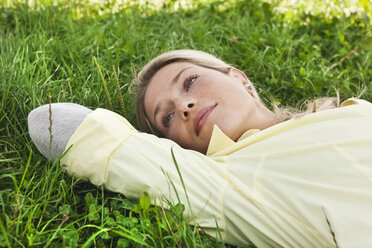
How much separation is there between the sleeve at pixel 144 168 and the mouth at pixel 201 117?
0.99 ft

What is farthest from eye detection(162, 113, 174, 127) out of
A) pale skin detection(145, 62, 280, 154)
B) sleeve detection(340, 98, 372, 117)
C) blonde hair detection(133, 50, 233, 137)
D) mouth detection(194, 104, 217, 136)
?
sleeve detection(340, 98, 372, 117)

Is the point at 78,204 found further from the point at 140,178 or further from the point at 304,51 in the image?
the point at 304,51

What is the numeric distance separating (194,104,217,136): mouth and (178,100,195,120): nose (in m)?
0.06

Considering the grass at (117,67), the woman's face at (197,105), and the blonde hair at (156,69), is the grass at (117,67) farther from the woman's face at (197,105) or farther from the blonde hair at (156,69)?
the woman's face at (197,105)

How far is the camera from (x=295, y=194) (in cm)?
167

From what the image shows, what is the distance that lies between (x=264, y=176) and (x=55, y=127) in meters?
1.04

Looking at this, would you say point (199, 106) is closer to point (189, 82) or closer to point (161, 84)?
point (189, 82)

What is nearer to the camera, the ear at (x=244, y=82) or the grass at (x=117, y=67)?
the grass at (x=117, y=67)

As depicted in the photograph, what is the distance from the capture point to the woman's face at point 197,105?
2209mm

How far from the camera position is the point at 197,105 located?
225 centimetres

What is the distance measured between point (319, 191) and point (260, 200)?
239 mm

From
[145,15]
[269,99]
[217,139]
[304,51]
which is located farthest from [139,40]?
[217,139]

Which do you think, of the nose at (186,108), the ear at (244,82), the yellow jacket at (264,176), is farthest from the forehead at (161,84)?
the yellow jacket at (264,176)

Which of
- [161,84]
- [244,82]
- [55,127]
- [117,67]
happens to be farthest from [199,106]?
[117,67]
